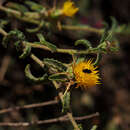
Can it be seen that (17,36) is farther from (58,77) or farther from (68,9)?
(68,9)

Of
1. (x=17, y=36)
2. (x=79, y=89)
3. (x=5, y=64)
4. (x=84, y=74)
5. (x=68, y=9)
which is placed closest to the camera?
(x=84, y=74)

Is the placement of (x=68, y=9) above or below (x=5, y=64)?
above

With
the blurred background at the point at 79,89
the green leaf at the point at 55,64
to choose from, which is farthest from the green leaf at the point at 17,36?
the blurred background at the point at 79,89

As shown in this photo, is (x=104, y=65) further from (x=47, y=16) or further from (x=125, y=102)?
(x=47, y=16)

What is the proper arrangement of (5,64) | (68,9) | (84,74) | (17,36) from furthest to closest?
(5,64), (68,9), (17,36), (84,74)

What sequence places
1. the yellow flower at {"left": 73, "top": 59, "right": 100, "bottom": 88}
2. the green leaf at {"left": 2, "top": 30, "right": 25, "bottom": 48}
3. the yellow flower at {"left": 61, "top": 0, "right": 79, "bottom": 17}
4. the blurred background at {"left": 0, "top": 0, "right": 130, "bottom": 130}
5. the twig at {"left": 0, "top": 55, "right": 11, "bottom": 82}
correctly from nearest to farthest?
the yellow flower at {"left": 73, "top": 59, "right": 100, "bottom": 88}
the green leaf at {"left": 2, "top": 30, "right": 25, "bottom": 48}
the yellow flower at {"left": 61, "top": 0, "right": 79, "bottom": 17}
the blurred background at {"left": 0, "top": 0, "right": 130, "bottom": 130}
the twig at {"left": 0, "top": 55, "right": 11, "bottom": 82}

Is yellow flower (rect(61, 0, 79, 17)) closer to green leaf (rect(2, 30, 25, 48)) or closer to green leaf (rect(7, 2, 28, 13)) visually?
green leaf (rect(7, 2, 28, 13))

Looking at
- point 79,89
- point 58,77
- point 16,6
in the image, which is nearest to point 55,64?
point 58,77

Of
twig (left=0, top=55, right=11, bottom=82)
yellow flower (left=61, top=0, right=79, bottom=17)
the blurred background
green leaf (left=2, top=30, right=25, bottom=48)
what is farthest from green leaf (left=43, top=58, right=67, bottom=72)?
twig (left=0, top=55, right=11, bottom=82)

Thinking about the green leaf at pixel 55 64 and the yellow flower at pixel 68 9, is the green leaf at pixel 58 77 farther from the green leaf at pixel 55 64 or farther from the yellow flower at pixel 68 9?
the yellow flower at pixel 68 9
